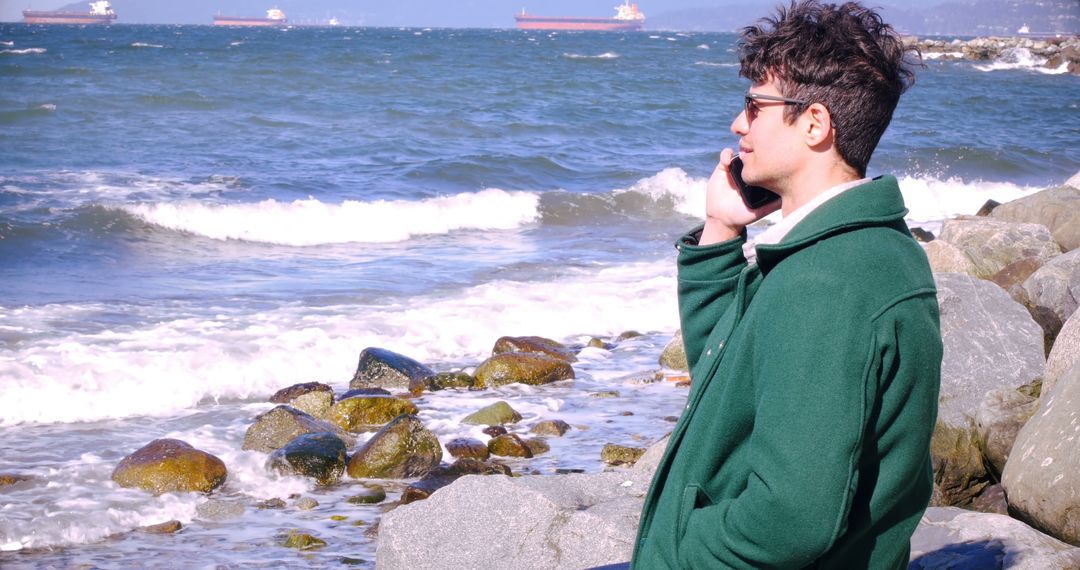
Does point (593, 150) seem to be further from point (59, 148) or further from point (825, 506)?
point (825, 506)

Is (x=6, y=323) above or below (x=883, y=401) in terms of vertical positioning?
below

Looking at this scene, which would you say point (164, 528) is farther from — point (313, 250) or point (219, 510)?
point (313, 250)

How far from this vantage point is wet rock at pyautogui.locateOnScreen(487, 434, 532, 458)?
21.3 feet

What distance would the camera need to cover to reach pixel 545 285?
11.6 metres

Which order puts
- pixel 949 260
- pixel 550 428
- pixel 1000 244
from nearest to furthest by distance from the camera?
pixel 550 428
pixel 949 260
pixel 1000 244

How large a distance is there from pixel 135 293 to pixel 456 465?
6155 mm

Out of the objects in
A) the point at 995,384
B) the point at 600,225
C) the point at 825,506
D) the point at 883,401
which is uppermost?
the point at 883,401

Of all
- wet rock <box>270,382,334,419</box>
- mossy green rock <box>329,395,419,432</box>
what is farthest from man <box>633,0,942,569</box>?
wet rock <box>270,382,334,419</box>

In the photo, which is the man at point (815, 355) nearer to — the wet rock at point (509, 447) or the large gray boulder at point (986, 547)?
the large gray boulder at point (986, 547)

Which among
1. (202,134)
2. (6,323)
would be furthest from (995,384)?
(202,134)

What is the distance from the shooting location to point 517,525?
4059mm

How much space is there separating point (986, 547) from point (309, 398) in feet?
16.0

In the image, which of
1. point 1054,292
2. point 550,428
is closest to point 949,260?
point 1054,292

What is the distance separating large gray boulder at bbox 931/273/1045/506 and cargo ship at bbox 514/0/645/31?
14002 centimetres
